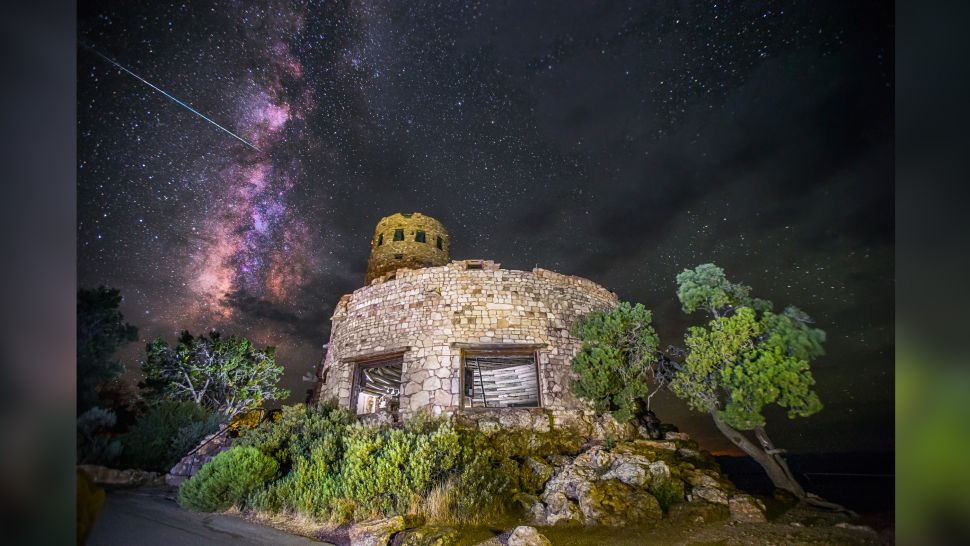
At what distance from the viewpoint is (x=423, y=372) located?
11.3 metres

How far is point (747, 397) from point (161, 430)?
51.0ft

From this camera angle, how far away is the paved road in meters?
5.39

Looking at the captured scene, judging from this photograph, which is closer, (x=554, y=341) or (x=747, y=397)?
(x=747, y=397)

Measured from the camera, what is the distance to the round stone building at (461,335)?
37.0ft

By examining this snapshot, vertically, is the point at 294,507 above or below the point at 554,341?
below

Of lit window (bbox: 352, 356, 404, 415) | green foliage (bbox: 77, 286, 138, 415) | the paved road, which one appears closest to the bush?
the paved road

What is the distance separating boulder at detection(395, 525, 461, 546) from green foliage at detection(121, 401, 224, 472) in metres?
9.44

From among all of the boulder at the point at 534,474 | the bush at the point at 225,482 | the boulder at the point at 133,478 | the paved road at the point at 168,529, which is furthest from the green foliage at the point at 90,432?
the boulder at the point at 534,474

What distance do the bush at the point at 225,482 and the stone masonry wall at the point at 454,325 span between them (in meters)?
3.69

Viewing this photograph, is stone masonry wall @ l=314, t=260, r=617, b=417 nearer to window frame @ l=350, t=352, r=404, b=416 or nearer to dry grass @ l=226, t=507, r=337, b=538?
window frame @ l=350, t=352, r=404, b=416

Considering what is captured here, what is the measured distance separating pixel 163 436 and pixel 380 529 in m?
10.0

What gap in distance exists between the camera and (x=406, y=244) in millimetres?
22312

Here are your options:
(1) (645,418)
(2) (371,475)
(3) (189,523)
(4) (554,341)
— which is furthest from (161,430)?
(1) (645,418)
